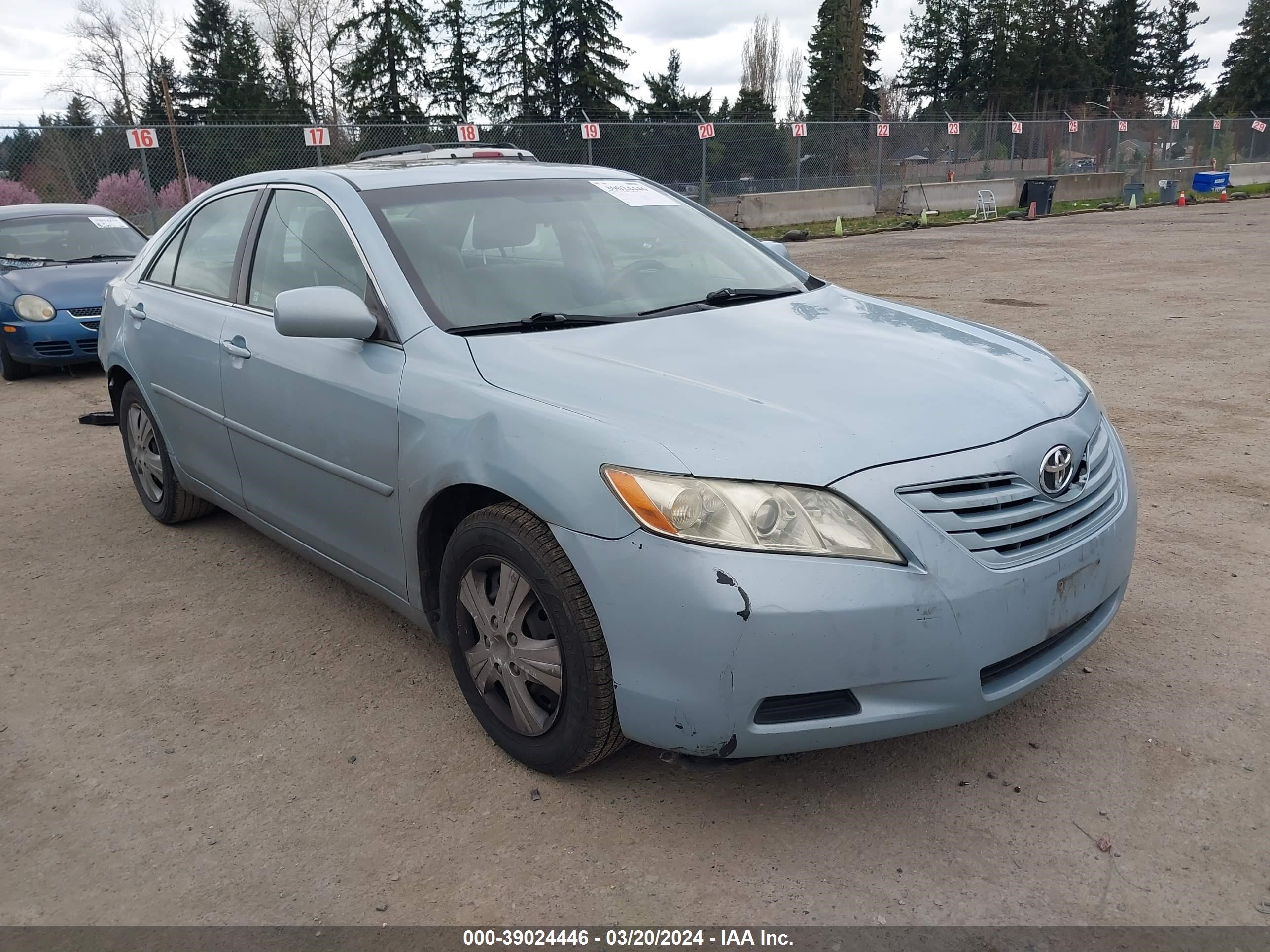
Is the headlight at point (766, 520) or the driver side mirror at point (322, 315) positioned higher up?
the driver side mirror at point (322, 315)

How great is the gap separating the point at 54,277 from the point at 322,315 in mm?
7214

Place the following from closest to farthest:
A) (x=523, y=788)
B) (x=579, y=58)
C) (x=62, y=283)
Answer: (x=523, y=788) < (x=62, y=283) < (x=579, y=58)

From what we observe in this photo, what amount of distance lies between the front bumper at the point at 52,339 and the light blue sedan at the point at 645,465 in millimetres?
5515

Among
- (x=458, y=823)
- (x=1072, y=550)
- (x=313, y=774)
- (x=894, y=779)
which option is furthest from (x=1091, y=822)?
(x=313, y=774)

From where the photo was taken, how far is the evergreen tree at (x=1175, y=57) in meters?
80.9

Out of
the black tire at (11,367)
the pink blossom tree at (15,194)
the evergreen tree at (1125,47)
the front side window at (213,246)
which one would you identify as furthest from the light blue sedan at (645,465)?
the evergreen tree at (1125,47)

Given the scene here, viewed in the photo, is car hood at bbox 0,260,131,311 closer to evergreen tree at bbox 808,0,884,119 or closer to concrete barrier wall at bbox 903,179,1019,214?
concrete barrier wall at bbox 903,179,1019,214

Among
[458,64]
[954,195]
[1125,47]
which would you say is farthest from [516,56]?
[1125,47]

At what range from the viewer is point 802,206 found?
24.0m

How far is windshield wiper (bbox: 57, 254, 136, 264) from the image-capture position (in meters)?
9.25

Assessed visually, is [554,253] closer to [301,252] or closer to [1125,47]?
[301,252]

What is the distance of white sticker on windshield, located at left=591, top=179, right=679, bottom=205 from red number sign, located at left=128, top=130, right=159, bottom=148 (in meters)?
15.2
